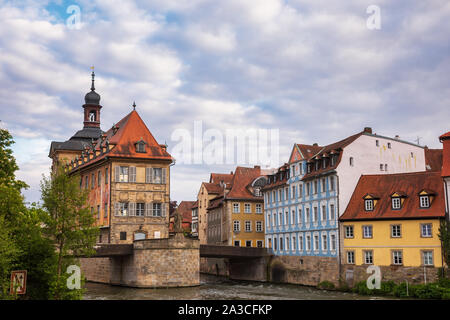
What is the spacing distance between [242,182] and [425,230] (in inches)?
1530

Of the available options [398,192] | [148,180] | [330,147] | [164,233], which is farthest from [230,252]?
[398,192]

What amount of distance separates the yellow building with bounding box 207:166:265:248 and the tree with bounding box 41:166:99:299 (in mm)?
43257

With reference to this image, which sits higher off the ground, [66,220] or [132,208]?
[132,208]

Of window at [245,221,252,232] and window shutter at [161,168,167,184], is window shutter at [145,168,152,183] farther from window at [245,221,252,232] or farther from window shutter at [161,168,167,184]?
window at [245,221,252,232]

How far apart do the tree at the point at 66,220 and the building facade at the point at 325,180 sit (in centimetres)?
2489

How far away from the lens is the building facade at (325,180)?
163 ft

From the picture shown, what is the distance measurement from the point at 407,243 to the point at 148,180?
27.2 meters

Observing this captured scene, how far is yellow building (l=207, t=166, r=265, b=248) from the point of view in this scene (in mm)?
74250

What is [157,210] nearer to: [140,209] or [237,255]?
[140,209]

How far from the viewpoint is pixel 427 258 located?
41.0 meters

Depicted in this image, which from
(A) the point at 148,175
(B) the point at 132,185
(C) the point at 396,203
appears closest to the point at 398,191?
(C) the point at 396,203

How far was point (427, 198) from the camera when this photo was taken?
41.9m

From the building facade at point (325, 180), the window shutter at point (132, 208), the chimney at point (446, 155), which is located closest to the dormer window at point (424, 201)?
the chimney at point (446, 155)

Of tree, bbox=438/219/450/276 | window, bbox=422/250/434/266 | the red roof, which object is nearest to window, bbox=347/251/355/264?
window, bbox=422/250/434/266
